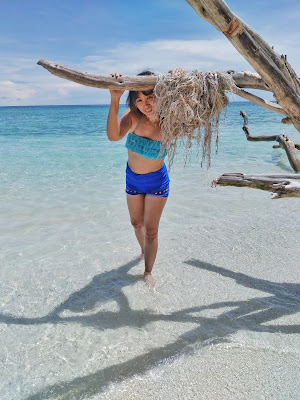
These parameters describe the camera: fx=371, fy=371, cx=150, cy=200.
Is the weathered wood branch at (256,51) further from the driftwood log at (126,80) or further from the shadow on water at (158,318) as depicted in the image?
the shadow on water at (158,318)

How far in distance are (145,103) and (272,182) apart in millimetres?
1167

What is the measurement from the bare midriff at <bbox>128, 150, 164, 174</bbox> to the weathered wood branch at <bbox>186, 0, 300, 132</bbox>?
1.20 metres

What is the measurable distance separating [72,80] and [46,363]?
1.92m

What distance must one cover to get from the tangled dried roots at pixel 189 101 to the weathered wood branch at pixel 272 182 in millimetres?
488

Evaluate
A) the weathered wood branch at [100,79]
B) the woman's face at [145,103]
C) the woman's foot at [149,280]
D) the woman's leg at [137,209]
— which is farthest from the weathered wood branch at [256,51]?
the woman's foot at [149,280]

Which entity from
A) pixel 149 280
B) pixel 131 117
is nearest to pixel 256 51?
pixel 131 117

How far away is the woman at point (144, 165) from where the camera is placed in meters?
3.01

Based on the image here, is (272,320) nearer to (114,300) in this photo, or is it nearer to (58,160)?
(114,300)

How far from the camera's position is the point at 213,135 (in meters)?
2.73

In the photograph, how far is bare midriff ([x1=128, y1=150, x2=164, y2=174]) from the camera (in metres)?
3.33

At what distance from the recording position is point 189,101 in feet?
8.14

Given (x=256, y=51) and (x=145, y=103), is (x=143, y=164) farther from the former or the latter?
(x=256, y=51)

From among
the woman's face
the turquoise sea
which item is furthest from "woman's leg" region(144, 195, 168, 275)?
the woman's face

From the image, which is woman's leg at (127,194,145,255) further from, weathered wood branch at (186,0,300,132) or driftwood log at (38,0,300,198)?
weathered wood branch at (186,0,300,132)
